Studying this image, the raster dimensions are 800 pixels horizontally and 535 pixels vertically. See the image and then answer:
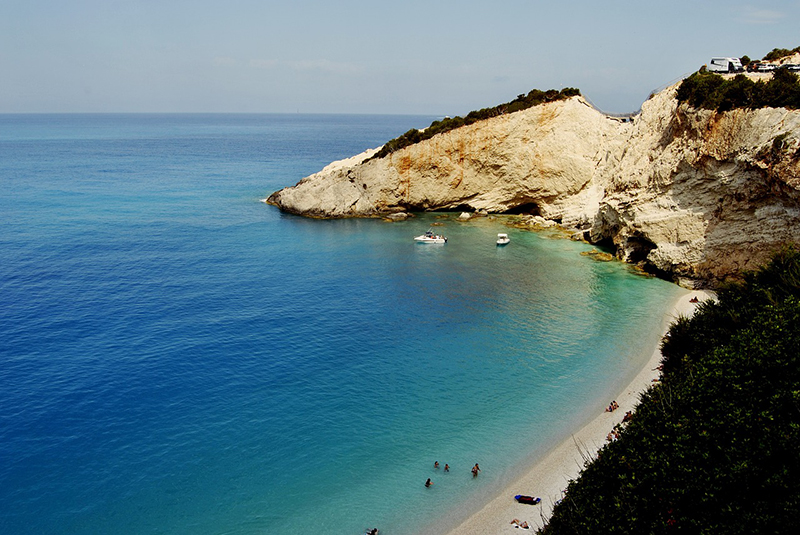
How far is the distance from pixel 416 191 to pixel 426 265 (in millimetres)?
24255

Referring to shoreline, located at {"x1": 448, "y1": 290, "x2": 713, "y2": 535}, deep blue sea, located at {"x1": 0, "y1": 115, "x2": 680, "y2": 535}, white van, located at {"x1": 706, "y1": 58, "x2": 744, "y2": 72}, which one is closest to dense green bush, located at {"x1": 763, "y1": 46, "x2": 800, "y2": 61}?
white van, located at {"x1": 706, "y1": 58, "x2": 744, "y2": 72}

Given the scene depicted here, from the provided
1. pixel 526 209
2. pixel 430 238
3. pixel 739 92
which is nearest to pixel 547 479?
pixel 739 92

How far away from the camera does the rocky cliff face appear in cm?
3828

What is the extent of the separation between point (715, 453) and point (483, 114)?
62036mm

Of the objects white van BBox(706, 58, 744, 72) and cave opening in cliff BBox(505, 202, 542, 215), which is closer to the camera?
white van BBox(706, 58, 744, 72)

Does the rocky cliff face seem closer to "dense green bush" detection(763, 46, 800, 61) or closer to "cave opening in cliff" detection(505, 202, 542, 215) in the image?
"cave opening in cliff" detection(505, 202, 542, 215)

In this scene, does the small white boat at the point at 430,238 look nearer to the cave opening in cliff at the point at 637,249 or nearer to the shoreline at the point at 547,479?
the cave opening in cliff at the point at 637,249

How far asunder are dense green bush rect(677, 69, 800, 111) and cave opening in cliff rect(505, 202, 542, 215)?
29.4 metres

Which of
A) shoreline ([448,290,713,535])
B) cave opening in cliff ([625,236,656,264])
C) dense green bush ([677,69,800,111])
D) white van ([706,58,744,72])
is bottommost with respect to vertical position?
shoreline ([448,290,713,535])

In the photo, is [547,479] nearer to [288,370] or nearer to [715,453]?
[715,453]

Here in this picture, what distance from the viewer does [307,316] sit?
137 feet

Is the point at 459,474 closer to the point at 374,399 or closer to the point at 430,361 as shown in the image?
the point at 374,399

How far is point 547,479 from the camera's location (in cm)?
2436

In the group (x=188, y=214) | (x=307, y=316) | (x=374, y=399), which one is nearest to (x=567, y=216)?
(x=307, y=316)
